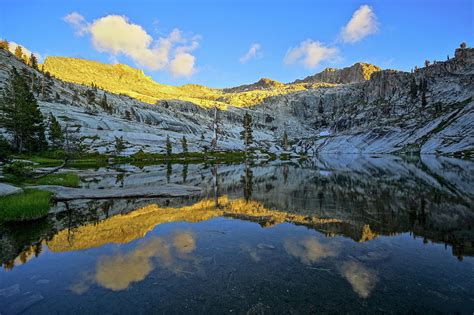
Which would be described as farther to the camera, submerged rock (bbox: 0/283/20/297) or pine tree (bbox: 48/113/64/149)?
pine tree (bbox: 48/113/64/149)

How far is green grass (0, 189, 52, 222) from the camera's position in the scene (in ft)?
70.6

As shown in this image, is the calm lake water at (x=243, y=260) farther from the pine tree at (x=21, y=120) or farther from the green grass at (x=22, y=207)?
the pine tree at (x=21, y=120)

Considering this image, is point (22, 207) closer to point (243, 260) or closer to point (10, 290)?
point (10, 290)

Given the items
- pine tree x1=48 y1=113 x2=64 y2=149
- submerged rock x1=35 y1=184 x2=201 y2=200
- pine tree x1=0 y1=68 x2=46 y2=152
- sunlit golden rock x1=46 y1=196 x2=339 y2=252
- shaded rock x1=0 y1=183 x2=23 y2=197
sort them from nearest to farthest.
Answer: sunlit golden rock x1=46 y1=196 x2=339 y2=252 < shaded rock x1=0 y1=183 x2=23 y2=197 < submerged rock x1=35 y1=184 x2=201 y2=200 < pine tree x1=0 y1=68 x2=46 y2=152 < pine tree x1=48 y1=113 x2=64 y2=149

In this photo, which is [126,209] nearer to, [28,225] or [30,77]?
[28,225]

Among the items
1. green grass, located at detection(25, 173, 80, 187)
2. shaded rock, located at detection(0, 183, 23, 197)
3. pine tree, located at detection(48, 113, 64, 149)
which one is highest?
pine tree, located at detection(48, 113, 64, 149)

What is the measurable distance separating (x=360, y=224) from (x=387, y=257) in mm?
6366

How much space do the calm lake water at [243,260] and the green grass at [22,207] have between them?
128 cm

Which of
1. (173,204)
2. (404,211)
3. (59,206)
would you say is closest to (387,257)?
(404,211)

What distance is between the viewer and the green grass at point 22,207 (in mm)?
21516

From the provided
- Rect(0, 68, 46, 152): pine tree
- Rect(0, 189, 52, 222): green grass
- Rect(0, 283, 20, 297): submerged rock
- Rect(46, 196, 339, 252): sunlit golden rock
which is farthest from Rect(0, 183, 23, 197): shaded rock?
Rect(0, 68, 46, 152): pine tree

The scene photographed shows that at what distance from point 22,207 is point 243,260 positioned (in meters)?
19.3

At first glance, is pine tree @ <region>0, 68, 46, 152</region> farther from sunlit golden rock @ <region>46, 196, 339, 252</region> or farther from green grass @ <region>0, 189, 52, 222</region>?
sunlit golden rock @ <region>46, 196, 339, 252</region>

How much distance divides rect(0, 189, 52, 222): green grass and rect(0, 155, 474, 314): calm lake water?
4.21ft
